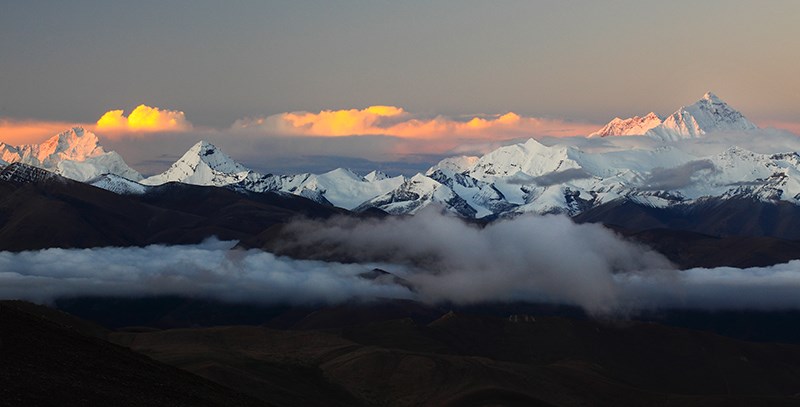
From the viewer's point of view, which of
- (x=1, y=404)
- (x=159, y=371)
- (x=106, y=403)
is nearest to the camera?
(x=1, y=404)

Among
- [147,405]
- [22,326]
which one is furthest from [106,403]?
[22,326]

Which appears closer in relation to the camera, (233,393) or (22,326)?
(22,326)

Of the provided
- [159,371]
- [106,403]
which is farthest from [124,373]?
[106,403]

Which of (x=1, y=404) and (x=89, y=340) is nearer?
(x=1, y=404)

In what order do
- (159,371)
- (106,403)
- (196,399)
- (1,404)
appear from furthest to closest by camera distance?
1. (159,371)
2. (196,399)
3. (106,403)
4. (1,404)

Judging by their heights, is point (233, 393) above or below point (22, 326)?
below

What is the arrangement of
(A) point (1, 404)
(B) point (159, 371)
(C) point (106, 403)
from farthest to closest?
(B) point (159, 371) < (C) point (106, 403) < (A) point (1, 404)

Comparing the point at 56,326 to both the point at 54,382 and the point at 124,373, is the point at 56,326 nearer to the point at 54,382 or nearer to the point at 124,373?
the point at 124,373

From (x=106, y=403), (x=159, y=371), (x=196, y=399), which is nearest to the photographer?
(x=106, y=403)

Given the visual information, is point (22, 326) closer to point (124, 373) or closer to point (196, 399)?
point (124, 373)
